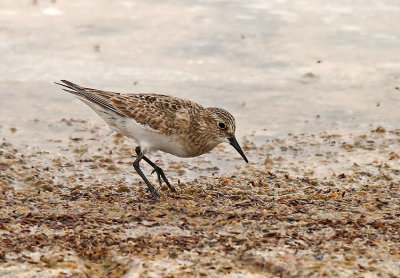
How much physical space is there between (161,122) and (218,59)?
5.22 m

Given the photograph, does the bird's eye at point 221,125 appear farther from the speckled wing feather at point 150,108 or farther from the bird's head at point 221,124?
the speckled wing feather at point 150,108

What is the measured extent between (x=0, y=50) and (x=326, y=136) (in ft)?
20.9

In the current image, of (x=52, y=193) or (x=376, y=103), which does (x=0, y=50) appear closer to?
(x=52, y=193)

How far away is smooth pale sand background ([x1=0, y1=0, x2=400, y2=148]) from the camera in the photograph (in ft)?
36.9

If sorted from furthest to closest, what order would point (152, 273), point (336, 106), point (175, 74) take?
point (175, 74) < point (336, 106) < point (152, 273)

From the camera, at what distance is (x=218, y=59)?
43.5 ft

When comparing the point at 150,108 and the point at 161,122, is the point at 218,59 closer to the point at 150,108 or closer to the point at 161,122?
the point at 150,108

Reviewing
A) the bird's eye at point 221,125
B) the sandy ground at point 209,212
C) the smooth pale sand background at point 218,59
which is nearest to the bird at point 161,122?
the bird's eye at point 221,125

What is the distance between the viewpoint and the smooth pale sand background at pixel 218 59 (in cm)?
1124

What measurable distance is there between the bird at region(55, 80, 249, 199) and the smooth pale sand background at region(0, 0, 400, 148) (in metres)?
1.86

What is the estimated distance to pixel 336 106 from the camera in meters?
11.6

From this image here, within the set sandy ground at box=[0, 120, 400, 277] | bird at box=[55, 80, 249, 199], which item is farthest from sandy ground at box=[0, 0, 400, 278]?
bird at box=[55, 80, 249, 199]

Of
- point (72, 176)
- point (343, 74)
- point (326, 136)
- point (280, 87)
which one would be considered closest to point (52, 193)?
point (72, 176)

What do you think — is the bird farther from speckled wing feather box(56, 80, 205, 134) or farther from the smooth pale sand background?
the smooth pale sand background
